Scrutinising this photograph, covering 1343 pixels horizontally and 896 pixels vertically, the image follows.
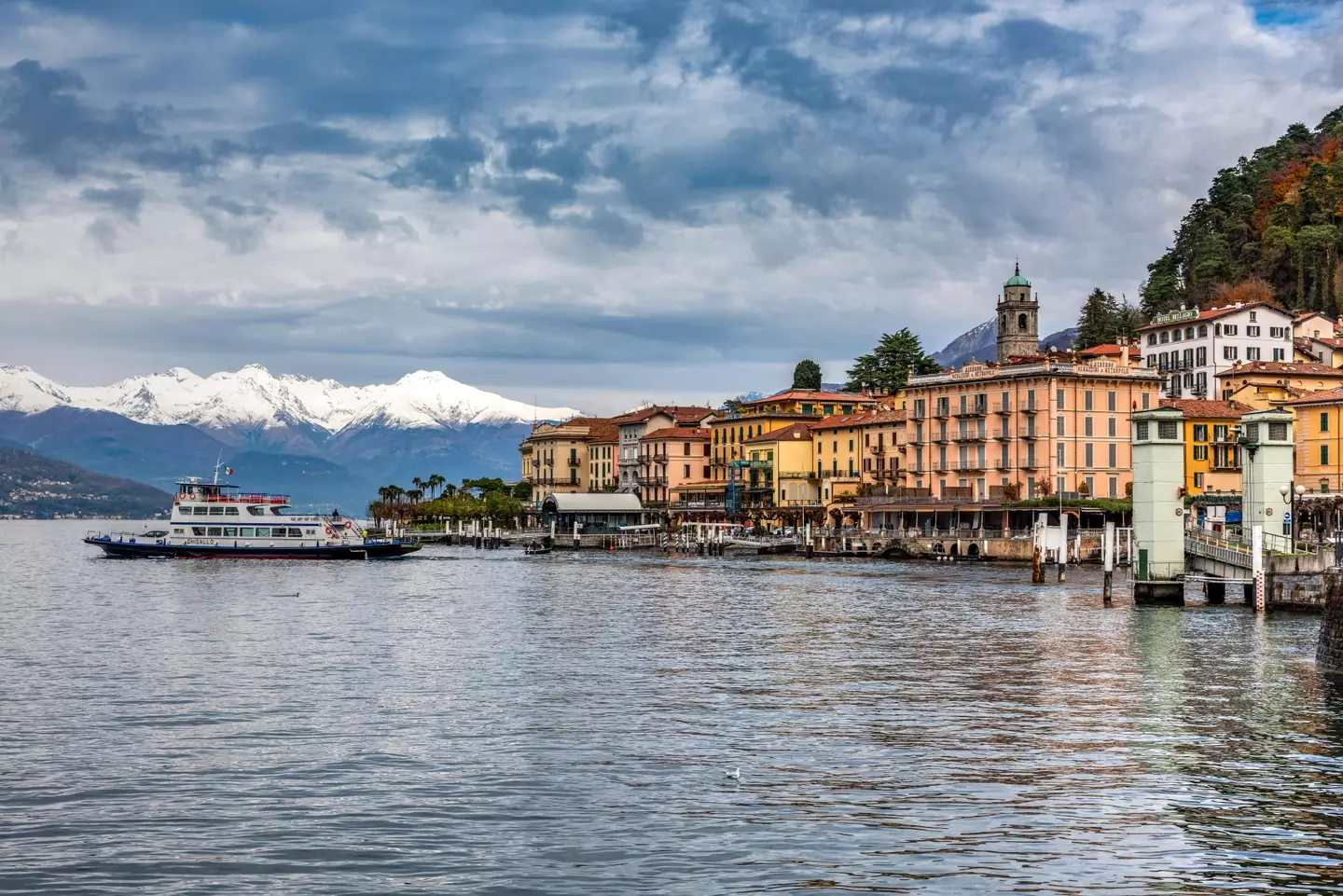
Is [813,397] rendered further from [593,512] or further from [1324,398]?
[1324,398]

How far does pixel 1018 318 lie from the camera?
625 ft

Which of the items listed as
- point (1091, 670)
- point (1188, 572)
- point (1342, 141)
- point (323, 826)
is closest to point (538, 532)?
point (1342, 141)

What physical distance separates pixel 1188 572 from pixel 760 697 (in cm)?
4100

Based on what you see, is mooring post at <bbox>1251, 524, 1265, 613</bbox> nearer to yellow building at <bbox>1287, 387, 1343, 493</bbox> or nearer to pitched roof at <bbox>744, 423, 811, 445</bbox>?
yellow building at <bbox>1287, 387, 1343, 493</bbox>

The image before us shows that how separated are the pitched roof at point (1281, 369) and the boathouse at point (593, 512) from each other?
268 ft

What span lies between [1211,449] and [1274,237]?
186ft

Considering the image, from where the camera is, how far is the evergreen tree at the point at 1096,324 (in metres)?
187

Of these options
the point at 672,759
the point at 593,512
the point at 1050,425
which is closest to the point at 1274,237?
the point at 1050,425

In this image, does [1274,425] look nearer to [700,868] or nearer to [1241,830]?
[1241,830]

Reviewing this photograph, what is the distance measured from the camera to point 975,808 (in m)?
25.0

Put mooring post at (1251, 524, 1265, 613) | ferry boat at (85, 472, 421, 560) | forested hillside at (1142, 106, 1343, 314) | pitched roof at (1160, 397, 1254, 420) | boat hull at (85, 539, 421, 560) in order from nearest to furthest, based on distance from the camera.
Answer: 1. mooring post at (1251, 524, 1265, 613)
2. pitched roof at (1160, 397, 1254, 420)
3. boat hull at (85, 539, 421, 560)
4. ferry boat at (85, 472, 421, 560)
5. forested hillside at (1142, 106, 1343, 314)

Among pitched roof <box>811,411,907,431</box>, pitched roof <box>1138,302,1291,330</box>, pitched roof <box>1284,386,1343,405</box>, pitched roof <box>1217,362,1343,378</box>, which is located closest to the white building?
pitched roof <box>1138,302,1291,330</box>

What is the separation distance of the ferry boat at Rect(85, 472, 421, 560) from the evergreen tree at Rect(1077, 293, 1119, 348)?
95.0 m

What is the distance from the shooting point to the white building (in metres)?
147
